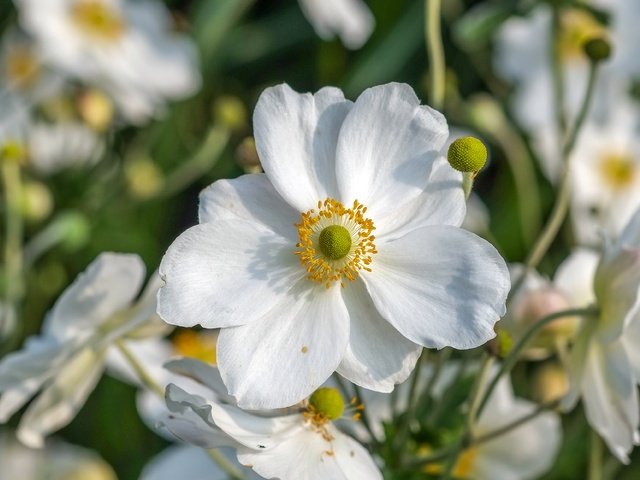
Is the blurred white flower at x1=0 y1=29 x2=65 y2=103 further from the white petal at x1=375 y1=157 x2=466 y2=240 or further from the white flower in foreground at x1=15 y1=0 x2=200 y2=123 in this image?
the white petal at x1=375 y1=157 x2=466 y2=240

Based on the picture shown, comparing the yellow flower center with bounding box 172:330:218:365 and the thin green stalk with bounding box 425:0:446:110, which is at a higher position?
the thin green stalk with bounding box 425:0:446:110

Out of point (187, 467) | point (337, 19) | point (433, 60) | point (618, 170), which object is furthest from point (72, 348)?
point (618, 170)

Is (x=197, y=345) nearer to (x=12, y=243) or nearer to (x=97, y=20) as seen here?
(x=12, y=243)

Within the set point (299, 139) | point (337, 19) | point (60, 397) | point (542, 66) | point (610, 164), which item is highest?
point (299, 139)

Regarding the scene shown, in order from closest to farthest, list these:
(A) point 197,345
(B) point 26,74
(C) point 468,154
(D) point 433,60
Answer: (C) point 468,154
(D) point 433,60
(A) point 197,345
(B) point 26,74

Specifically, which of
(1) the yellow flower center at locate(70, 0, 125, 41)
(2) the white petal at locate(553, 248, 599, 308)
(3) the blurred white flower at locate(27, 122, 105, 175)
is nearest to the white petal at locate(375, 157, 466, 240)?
(2) the white petal at locate(553, 248, 599, 308)

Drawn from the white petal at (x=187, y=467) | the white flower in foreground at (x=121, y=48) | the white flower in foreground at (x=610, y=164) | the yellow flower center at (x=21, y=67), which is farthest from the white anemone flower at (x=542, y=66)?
the white petal at (x=187, y=467)

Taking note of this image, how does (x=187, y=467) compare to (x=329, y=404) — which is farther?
(x=187, y=467)
